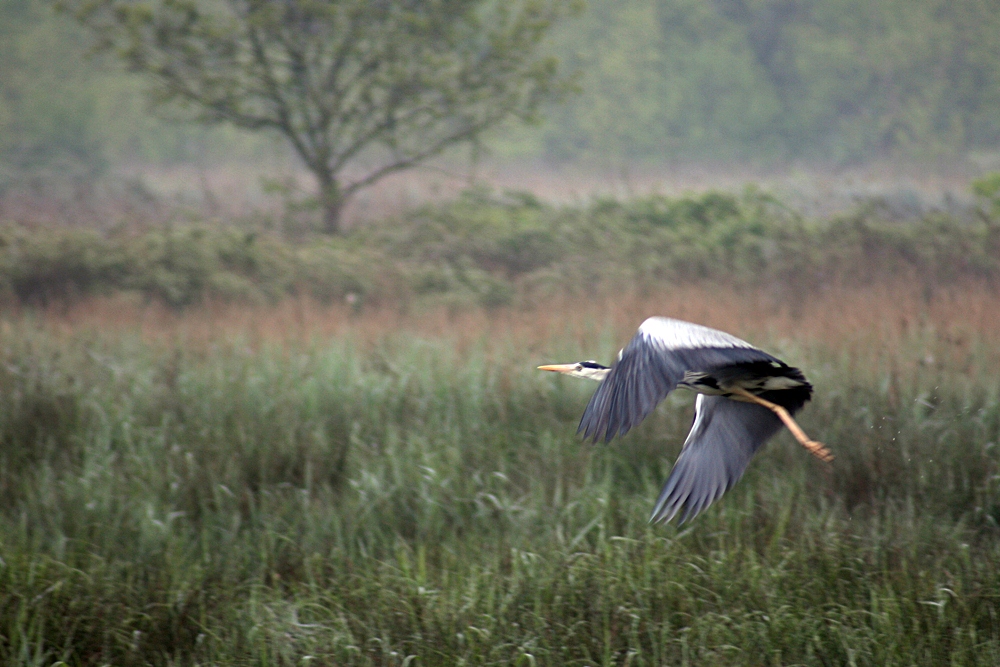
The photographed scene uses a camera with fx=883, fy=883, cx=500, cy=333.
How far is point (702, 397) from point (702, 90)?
601 inches

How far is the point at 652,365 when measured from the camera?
2.59m

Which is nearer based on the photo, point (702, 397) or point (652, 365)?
point (652, 365)

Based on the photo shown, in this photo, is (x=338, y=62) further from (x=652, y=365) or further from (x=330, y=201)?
(x=652, y=365)

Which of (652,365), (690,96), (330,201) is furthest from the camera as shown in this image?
(690,96)

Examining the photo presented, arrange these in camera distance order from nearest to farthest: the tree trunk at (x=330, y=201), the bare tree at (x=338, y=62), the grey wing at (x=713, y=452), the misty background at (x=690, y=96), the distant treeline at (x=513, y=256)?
the grey wing at (x=713, y=452) → the distant treeline at (x=513, y=256) → the bare tree at (x=338, y=62) → the tree trunk at (x=330, y=201) → the misty background at (x=690, y=96)

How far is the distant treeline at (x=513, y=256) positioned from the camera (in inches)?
300

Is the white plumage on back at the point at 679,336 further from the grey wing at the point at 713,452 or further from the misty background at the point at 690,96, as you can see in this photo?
the misty background at the point at 690,96

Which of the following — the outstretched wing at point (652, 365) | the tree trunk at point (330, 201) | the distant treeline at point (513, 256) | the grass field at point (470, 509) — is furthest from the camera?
the tree trunk at point (330, 201)

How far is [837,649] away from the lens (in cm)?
321

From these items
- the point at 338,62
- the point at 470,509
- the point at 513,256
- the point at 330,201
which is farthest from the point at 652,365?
the point at 338,62

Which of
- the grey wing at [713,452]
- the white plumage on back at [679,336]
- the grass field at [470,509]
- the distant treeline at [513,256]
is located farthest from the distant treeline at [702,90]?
the white plumage on back at [679,336]

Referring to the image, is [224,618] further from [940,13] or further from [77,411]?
[940,13]

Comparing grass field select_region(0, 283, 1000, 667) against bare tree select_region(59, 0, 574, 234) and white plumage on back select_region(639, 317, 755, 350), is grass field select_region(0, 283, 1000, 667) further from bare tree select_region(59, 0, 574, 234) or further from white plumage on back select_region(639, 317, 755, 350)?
bare tree select_region(59, 0, 574, 234)

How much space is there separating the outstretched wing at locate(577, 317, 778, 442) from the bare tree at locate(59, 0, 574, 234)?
660cm
